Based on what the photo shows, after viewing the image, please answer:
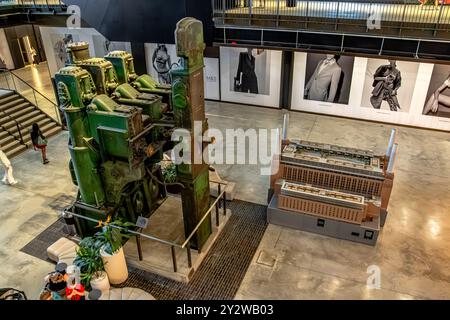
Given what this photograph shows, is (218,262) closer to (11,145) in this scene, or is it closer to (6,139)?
(11,145)

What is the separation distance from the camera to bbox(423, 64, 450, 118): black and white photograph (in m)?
12.1

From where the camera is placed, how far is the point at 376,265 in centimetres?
704

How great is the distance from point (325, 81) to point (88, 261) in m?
10.9

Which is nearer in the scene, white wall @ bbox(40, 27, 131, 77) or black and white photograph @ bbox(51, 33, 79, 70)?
white wall @ bbox(40, 27, 131, 77)

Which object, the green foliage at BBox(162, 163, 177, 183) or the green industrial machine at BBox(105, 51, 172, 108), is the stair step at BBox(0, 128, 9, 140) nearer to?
the green foliage at BBox(162, 163, 177, 183)

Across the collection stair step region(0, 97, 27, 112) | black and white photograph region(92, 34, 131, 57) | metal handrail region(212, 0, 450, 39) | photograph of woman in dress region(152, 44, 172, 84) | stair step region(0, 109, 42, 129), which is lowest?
stair step region(0, 109, 42, 129)

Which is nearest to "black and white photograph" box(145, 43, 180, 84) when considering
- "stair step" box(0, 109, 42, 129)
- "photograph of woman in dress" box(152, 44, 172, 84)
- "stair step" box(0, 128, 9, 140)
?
"photograph of woman in dress" box(152, 44, 172, 84)

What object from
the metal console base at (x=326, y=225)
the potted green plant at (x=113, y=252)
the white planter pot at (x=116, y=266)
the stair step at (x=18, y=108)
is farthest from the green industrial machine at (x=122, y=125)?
the stair step at (x=18, y=108)

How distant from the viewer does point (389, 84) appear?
1298 centimetres

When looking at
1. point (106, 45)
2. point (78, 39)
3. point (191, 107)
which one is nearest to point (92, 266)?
point (191, 107)

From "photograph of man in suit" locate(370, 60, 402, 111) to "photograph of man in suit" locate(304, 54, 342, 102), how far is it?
4.44 feet

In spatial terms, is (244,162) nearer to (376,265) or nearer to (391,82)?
(376,265)

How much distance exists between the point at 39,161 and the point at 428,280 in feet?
35.6

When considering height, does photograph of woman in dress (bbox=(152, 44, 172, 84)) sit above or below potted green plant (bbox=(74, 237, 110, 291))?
above
